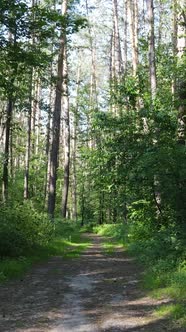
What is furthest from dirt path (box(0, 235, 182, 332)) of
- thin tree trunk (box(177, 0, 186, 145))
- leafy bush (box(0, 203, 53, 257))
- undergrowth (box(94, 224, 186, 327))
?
thin tree trunk (box(177, 0, 186, 145))

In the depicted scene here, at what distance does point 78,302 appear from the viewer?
26.5 ft

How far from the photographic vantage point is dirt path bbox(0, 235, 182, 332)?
21.5 ft

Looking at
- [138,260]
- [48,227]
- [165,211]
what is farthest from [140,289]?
[48,227]

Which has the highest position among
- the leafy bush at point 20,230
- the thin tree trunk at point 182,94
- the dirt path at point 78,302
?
the thin tree trunk at point 182,94

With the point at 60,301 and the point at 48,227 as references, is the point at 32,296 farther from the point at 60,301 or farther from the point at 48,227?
the point at 48,227

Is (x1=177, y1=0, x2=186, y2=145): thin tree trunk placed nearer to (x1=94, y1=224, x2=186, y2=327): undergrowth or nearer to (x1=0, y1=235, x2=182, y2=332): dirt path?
(x1=94, y1=224, x2=186, y2=327): undergrowth

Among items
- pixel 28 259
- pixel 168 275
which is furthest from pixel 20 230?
pixel 168 275

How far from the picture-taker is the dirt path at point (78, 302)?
21.5ft

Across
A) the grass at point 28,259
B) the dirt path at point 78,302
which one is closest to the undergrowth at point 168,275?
the dirt path at point 78,302

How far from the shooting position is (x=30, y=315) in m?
7.21

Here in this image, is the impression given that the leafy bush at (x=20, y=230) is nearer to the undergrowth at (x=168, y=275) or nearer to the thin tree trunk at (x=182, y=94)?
the undergrowth at (x=168, y=275)

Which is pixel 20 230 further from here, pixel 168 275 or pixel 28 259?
pixel 168 275

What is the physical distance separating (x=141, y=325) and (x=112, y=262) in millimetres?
6799

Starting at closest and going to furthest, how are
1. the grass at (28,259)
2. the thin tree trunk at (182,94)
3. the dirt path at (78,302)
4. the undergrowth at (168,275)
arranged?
1. the dirt path at (78,302)
2. the undergrowth at (168,275)
3. the grass at (28,259)
4. the thin tree trunk at (182,94)
